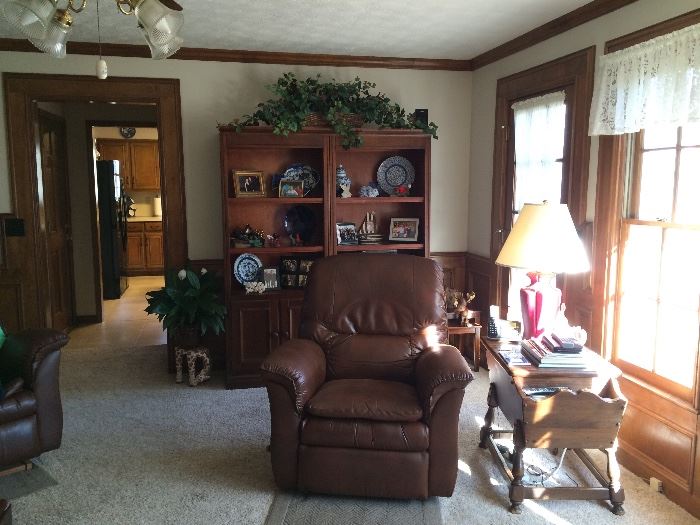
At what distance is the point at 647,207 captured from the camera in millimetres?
3008

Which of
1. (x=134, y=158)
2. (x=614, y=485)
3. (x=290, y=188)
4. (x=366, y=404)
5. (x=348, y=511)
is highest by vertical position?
(x=134, y=158)

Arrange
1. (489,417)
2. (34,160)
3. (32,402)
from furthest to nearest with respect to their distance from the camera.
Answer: (34,160) < (489,417) < (32,402)

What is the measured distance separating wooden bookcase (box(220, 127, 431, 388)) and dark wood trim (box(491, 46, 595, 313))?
55cm

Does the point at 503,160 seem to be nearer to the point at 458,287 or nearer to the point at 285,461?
the point at 458,287

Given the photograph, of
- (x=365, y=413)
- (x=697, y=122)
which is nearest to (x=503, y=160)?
(x=697, y=122)

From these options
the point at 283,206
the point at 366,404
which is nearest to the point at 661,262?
the point at 366,404

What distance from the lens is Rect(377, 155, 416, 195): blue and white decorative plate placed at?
4738mm

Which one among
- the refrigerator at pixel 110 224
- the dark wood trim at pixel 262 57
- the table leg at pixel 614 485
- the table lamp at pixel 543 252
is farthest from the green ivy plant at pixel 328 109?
the refrigerator at pixel 110 224

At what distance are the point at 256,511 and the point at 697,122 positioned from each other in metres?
2.67

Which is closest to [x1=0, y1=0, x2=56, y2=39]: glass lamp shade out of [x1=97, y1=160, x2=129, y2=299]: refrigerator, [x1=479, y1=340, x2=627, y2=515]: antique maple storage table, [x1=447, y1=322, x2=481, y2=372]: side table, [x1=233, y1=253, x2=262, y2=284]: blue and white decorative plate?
[x1=479, y1=340, x2=627, y2=515]: antique maple storage table

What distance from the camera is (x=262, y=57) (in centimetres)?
452

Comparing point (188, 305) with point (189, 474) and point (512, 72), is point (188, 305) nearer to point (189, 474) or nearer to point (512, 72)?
point (189, 474)

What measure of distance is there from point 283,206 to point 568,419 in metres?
2.87

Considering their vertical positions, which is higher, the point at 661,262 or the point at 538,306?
the point at 661,262
